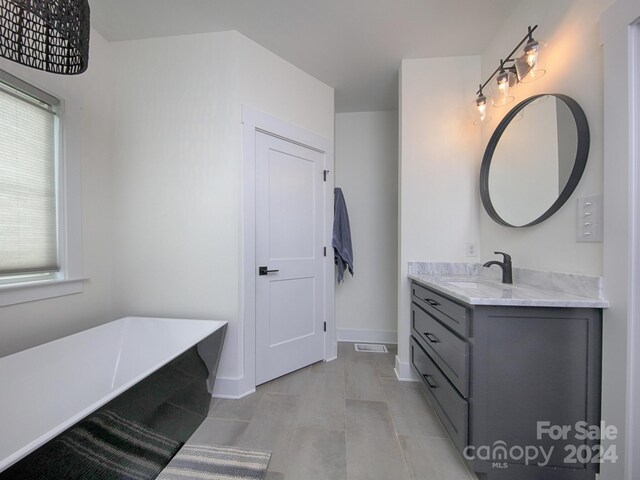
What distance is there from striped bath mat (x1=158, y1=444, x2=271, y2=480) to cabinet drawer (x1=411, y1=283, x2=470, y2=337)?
3.89 feet

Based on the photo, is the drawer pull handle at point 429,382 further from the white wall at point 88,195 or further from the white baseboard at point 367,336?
the white wall at point 88,195

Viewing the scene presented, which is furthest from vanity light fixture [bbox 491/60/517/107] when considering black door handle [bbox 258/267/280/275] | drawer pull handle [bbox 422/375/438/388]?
black door handle [bbox 258/267/280/275]

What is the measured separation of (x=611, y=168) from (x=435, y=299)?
963 mm

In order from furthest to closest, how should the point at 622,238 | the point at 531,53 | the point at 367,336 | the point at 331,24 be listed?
the point at 367,336 < the point at 331,24 < the point at 531,53 < the point at 622,238

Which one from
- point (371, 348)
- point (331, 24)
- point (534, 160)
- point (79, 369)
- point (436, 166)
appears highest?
point (331, 24)

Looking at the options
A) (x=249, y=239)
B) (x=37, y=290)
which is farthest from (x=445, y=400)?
(x=37, y=290)

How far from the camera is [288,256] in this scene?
86.7 inches

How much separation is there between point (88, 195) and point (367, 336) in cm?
288

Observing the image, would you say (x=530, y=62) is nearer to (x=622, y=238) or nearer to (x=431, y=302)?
(x=622, y=238)

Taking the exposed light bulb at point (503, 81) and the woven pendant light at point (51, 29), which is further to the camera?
the exposed light bulb at point (503, 81)

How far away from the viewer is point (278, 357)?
6.98 ft

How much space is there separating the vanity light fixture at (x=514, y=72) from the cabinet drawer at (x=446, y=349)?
153cm

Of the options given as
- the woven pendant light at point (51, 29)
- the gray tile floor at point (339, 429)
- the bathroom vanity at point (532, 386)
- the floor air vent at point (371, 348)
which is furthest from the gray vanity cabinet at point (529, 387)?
the woven pendant light at point (51, 29)

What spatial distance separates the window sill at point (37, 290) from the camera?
4.45ft
